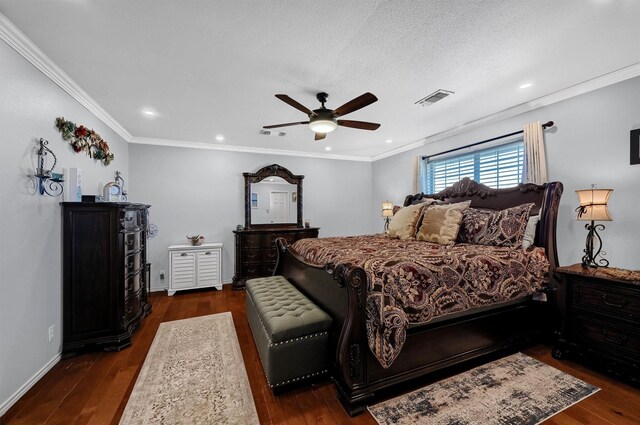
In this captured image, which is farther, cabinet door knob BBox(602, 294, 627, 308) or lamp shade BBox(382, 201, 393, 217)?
lamp shade BBox(382, 201, 393, 217)

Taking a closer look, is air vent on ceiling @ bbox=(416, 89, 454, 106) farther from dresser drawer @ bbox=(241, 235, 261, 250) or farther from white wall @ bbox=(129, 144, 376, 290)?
dresser drawer @ bbox=(241, 235, 261, 250)

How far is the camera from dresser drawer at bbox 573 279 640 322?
2000mm

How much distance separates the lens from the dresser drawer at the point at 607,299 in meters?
2.00

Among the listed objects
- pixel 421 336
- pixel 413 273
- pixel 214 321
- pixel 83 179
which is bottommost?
pixel 214 321

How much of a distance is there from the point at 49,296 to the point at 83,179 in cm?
135

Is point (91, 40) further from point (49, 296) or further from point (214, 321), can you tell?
point (214, 321)

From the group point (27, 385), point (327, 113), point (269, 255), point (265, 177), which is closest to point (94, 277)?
point (27, 385)

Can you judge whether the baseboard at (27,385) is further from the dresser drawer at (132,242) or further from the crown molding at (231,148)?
the crown molding at (231,148)

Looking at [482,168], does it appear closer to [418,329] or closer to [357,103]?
[357,103]

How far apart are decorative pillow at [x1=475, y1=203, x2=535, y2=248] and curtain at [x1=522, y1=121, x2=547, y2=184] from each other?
57cm

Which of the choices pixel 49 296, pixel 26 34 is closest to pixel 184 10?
pixel 26 34

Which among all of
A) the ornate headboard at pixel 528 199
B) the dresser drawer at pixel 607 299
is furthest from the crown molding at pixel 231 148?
the dresser drawer at pixel 607 299

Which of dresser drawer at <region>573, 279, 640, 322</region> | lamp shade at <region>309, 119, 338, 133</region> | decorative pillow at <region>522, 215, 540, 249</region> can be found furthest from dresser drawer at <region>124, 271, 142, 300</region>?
dresser drawer at <region>573, 279, 640, 322</region>

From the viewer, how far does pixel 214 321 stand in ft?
10.8
